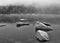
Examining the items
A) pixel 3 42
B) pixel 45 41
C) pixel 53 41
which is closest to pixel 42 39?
pixel 45 41

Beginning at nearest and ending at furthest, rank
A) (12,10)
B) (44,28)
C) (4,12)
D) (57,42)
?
(57,42)
(44,28)
(4,12)
(12,10)

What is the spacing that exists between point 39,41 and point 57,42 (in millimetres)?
3019

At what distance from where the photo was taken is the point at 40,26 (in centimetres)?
2242

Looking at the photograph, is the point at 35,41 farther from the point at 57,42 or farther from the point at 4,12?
the point at 4,12

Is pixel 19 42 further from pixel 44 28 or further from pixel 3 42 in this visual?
pixel 44 28

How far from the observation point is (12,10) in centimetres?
11706

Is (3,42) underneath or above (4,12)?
above

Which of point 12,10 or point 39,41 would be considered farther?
point 12,10

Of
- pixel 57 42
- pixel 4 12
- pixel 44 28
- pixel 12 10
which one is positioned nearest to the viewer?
pixel 57 42

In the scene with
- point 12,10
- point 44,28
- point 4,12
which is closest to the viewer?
point 44,28

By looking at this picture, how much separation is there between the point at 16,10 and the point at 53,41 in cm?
10939

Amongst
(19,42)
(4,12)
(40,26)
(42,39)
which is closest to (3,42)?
(19,42)

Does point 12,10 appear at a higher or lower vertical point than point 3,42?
lower

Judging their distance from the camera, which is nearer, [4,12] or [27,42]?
[27,42]
